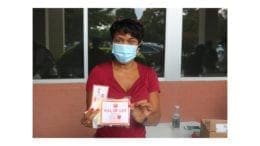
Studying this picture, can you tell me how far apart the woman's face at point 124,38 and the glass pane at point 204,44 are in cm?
161

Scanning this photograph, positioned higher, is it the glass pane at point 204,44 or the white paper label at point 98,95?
the glass pane at point 204,44

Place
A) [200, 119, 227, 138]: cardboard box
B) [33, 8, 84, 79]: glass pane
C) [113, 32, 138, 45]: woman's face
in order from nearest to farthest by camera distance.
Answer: [113, 32, 138, 45]: woman's face
[200, 119, 227, 138]: cardboard box
[33, 8, 84, 79]: glass pane

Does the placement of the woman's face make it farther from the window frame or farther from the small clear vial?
the small clear vial

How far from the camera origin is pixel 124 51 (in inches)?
81.5

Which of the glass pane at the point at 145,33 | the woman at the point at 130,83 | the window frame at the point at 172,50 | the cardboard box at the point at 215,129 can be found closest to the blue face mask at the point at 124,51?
the woman at the point at 130,83

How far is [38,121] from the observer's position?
3.44 metres

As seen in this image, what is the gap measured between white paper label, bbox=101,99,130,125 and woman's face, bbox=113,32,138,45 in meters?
0.30

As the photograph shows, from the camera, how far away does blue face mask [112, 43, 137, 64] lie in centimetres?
207

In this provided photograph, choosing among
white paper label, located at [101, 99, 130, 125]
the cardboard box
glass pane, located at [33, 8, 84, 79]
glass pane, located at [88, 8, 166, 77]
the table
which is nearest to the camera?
white paper label, located at [101, 99, 130, 125]

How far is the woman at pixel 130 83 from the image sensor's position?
2.04 metres

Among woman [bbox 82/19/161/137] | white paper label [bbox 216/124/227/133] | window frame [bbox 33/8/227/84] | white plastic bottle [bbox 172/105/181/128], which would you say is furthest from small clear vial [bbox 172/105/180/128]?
woman [bbox 82/19/161/137]

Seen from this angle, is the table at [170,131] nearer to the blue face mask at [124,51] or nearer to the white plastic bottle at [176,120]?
the white plastic bottle at [176,120]
